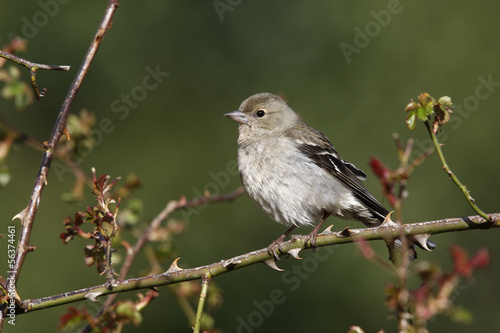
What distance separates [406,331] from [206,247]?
6.54 metres

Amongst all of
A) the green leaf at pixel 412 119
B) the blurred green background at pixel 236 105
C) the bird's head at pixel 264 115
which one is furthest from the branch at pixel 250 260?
the blurred green background at pixel 236 105

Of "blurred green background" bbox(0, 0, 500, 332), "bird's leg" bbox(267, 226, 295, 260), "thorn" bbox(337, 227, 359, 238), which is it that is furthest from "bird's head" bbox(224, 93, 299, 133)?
"thorn" bbox(337, 227, 359, 238)

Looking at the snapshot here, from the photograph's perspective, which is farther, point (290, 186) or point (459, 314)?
point (290, 186)

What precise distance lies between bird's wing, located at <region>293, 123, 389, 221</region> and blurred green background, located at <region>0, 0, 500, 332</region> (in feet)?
6.81

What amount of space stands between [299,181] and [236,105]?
441 centimetres

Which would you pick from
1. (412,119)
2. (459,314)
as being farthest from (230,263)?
(459,314)

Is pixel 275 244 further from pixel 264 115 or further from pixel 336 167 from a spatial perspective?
pixel 264 115

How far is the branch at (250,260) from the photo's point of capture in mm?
2137

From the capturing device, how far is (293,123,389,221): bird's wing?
15.3ft

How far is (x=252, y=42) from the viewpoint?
9.48 m

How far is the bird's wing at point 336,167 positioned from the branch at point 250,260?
2.14 metres

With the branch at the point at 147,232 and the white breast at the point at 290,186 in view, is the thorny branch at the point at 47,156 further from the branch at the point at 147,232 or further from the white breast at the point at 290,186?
the white breast at the point at 290,186

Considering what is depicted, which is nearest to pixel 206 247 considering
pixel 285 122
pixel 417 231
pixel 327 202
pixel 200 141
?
pixel 200 141

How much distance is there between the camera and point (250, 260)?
255cm
